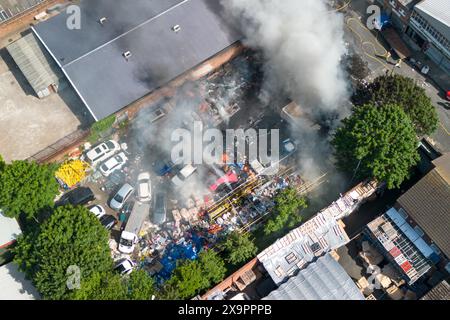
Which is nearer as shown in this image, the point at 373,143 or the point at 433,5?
the point at 373,143

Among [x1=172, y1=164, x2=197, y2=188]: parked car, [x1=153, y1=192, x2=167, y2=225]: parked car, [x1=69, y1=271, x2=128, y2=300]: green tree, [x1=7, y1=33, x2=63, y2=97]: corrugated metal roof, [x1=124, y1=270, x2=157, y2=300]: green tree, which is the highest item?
[x1=7, y1=33, x2=63, y2=97]: corrugated metal roof

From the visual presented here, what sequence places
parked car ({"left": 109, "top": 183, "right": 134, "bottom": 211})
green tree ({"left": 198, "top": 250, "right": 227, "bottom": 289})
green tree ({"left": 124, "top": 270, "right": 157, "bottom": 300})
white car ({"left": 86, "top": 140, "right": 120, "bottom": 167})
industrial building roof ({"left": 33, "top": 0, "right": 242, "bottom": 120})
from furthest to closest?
white car ({"left": 86, "top": 140, "right": 120, "bottom": 167}) < industrial building roof ({"left": 33, "top": 0, "right": 242, "bottom": 120}) < parked car ({"left": 109, "top": 183, "right": 134, "bottom": 211}) < green tree ({"left": 198, "top": 250, "right": 227, "bottom": 289}) < green tree ({"left": 124, "top": 270, "right": 157, "bottom": 300})

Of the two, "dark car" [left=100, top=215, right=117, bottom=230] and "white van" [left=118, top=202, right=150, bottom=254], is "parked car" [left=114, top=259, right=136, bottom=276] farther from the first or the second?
"dark car" [left=100, top=215, right=117, bottom=230]

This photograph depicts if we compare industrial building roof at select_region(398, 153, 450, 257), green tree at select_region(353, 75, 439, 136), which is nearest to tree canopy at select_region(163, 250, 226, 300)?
industrial building roof at select_region(398, 153, 450, 257)

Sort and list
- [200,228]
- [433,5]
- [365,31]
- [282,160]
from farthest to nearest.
A: [365,31] < [433,5] < [282,160] < [200,228]

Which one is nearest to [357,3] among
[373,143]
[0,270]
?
[373,143]

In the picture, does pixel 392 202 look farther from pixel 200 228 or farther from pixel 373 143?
pixel 200 228

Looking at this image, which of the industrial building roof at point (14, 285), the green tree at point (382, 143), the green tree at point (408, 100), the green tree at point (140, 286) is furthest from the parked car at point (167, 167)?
the green tree at point (408, 100)
